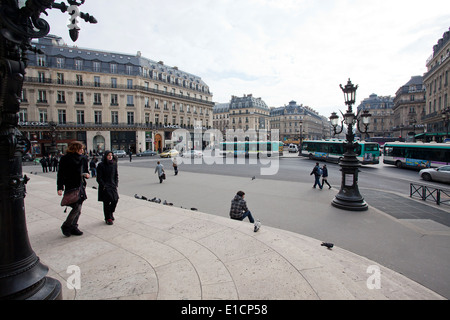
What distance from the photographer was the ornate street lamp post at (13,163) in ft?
7.41

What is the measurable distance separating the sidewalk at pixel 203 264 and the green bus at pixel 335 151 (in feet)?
55.8

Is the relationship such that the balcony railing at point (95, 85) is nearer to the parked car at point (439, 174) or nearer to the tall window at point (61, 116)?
the tall window at point (61, 116)

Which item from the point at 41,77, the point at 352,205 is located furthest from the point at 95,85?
the point at 352,205

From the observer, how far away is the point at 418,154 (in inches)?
783

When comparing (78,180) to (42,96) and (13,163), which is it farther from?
(42,96)

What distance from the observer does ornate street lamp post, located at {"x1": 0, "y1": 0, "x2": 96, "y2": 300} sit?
226 cm

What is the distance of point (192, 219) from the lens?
6008mm

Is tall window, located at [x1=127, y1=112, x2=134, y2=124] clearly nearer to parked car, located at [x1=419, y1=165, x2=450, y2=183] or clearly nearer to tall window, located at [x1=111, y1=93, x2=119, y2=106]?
tall window, located at [x1=111, y1=93, x2=119, y2=106]

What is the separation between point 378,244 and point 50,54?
174 feet

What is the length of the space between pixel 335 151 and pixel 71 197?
27.5 metres

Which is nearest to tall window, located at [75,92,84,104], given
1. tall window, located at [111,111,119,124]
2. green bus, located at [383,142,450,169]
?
tall window, located at [111,111,119,124]

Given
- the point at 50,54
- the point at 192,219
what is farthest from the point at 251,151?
the point at 50,54

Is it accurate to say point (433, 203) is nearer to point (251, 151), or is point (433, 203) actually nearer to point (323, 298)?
point (323, 298)

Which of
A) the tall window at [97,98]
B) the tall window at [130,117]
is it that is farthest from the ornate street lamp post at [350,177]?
the tall window at [97,98]
